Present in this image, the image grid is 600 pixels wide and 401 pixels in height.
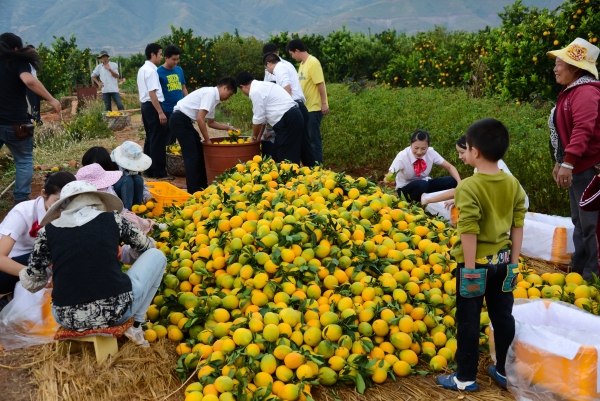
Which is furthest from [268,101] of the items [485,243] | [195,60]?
[195,60]

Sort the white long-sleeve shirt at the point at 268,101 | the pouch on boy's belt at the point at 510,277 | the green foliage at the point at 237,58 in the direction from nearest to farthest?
the pouch on boy's belt at the point at 510,277 → the white long-sleeve shirt at the point at 268,101 → the green foliage at the point at 237,58

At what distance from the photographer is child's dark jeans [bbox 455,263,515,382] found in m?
2.71

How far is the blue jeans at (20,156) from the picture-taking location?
5.38 meters

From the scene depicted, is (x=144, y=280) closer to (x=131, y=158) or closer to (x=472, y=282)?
(x=472, y=282)

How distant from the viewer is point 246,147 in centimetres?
614

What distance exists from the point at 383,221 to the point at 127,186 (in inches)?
101

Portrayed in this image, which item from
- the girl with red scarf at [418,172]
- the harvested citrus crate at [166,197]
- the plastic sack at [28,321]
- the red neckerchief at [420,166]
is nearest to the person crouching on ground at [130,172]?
the harvested citrus crate at [166,197]

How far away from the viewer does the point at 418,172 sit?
5332mm

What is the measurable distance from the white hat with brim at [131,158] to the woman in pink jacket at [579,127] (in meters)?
3.60

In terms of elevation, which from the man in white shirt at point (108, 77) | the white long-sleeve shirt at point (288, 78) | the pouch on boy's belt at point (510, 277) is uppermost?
the man in white shirt at point (108, 77)

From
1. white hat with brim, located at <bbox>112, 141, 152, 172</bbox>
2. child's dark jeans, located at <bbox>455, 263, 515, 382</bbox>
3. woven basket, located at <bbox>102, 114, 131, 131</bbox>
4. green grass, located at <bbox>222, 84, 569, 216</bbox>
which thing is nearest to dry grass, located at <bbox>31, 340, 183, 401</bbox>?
child's dark jeans, located at <bbox>455, 263, 515, 382</bbox>

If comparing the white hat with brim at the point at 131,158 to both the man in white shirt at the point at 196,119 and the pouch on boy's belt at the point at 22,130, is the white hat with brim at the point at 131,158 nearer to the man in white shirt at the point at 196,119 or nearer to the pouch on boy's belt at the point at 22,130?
the pouch on boy's belt at the point at 22,130

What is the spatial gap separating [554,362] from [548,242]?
191 cm

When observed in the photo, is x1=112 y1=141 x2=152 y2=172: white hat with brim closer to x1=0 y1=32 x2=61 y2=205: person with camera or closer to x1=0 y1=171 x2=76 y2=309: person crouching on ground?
x1=0 y1=32 x2=61 y2=205: person with camera
